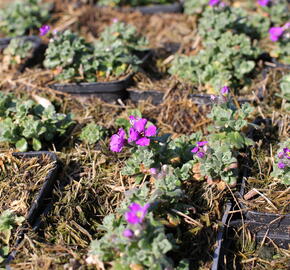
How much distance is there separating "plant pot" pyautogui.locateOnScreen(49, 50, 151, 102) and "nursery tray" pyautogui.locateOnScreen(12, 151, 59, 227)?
0.83 meters

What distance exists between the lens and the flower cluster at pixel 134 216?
1785 millimetres

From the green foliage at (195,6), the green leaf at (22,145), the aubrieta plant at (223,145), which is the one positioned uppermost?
the green foliage at (195,6)

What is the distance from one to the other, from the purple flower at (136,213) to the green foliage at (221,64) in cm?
159

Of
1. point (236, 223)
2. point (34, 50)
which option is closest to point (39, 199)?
point (236, 223)

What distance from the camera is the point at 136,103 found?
11.0 ft

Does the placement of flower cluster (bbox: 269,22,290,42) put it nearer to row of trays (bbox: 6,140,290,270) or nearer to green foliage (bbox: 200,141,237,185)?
green foliage (bbox: 200,141,237,185)

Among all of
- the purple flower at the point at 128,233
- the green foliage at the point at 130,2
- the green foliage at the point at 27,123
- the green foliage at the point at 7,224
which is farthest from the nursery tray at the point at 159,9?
the purple flower at the point at 128,233

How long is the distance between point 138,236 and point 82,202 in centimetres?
70

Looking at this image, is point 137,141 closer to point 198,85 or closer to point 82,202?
point 82,202

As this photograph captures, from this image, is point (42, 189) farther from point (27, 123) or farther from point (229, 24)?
point (229, 24)

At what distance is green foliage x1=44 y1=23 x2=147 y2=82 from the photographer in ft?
10.5

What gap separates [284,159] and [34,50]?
8.35 ft

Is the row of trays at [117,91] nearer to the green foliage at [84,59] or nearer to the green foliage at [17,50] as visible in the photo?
the green foliage at [84,59]

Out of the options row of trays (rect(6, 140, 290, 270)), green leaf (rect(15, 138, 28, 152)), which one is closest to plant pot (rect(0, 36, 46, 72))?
green leaf (rect(15, 138, 28, 152))
